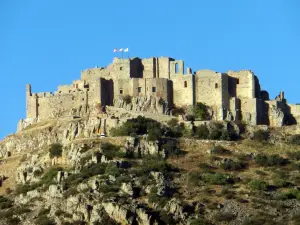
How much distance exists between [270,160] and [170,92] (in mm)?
14526

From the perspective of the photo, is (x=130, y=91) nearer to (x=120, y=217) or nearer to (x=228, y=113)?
(x=228, y=113)

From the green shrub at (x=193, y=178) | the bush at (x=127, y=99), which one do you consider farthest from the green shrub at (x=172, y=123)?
the green shrub at (x=193, y=178)

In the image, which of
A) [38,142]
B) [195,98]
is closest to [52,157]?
[38,142]

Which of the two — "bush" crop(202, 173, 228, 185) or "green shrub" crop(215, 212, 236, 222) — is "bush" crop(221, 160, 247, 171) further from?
"green shrub" crop(215, 212, 236, 222)

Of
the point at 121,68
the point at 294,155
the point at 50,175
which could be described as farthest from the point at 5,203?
the point at 294,155

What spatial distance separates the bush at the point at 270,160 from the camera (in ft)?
287

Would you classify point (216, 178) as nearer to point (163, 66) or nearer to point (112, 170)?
point (112, 170)

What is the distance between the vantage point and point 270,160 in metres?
87.6

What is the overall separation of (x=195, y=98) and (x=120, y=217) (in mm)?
23689

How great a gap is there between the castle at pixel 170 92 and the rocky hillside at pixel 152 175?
3151 mm

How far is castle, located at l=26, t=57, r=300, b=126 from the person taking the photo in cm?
9800

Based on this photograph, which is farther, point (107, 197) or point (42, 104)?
point (42, 104)

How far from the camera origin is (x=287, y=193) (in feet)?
268

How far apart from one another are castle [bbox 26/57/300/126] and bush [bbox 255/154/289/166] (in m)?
9.00
